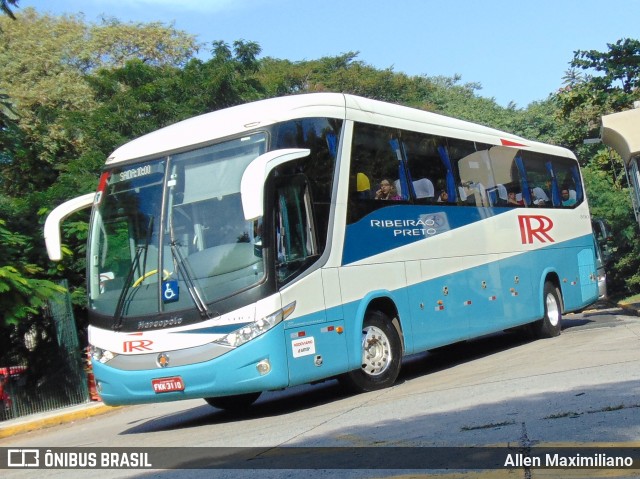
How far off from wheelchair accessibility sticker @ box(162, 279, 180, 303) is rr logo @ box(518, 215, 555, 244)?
27.0 ft

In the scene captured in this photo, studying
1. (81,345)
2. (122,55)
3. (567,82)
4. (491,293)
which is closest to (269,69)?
(122,55)

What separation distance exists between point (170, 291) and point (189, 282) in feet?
0.91

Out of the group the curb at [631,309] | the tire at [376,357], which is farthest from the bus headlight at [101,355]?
the curb at [631,309]

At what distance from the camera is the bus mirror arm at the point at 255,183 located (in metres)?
9.10

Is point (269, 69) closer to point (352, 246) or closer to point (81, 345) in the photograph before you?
point (81, 345)

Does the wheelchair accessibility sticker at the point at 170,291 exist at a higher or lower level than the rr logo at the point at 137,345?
higher

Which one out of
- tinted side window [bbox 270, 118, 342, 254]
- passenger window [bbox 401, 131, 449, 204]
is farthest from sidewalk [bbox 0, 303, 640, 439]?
passenger window [bbox 401, 131, 449, 204]

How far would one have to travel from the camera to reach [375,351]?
11.9 meters

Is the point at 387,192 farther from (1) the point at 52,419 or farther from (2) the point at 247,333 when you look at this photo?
(1) the point at 52,419

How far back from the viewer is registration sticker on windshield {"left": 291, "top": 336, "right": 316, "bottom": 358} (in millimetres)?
10352

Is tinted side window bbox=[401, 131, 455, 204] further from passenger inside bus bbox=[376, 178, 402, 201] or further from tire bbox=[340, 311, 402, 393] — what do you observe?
tire bbox=[340, 311, 402, 393]

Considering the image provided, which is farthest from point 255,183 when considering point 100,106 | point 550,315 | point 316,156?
point 100,106

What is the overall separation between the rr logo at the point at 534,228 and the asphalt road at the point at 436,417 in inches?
85.4

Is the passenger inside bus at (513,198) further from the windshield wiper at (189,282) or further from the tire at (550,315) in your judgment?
the windshield wiper at (189,282)
